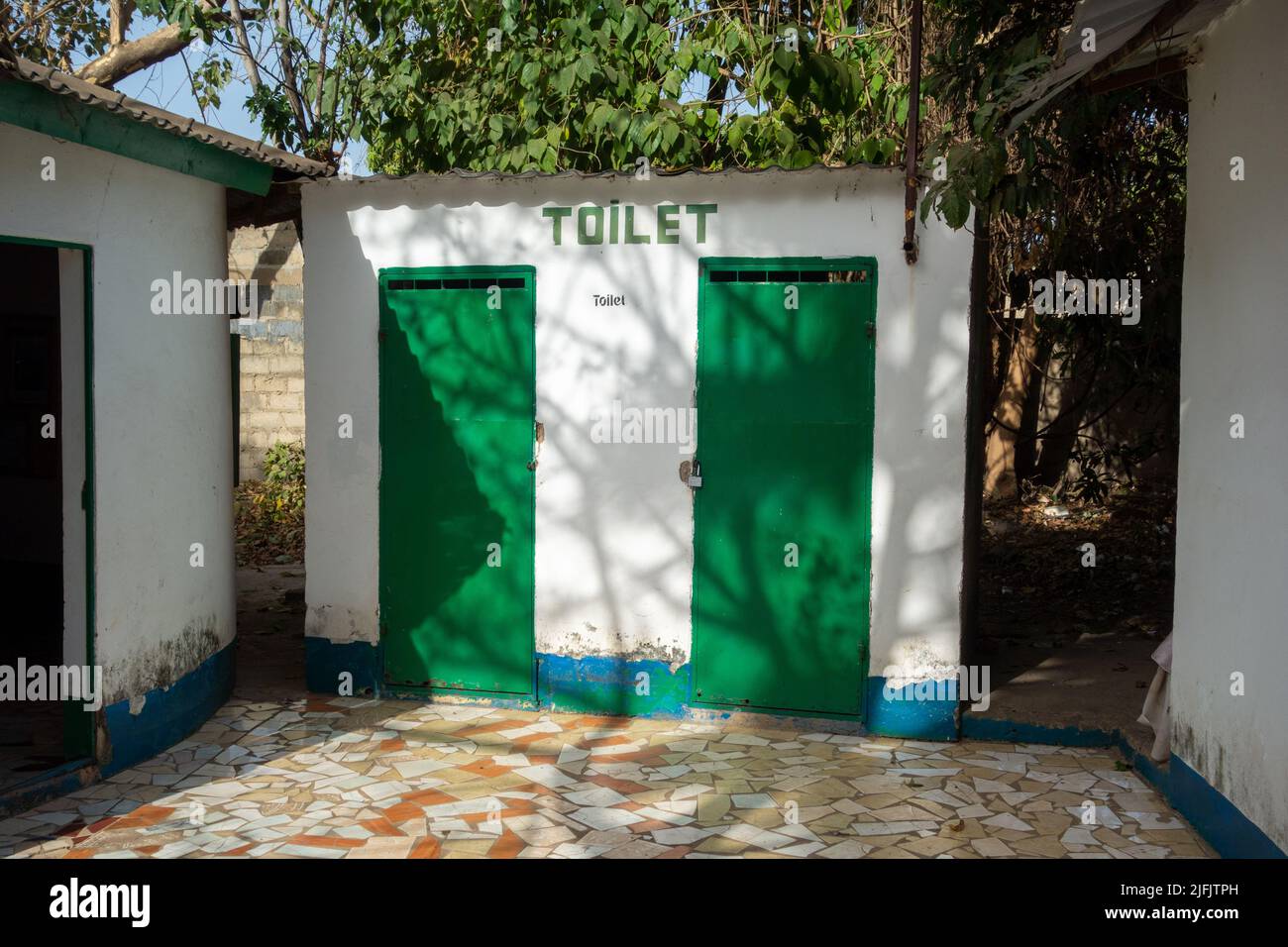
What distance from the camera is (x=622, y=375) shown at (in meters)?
6.70

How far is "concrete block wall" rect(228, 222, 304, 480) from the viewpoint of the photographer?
1279 cm

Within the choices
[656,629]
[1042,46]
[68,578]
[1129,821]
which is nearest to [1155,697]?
[1129,821]

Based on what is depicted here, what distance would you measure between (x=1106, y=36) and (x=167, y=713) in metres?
5.22

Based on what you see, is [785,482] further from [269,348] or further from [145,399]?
[269,348]

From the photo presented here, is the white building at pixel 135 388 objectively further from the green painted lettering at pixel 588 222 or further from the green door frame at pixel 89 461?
the green painted lettering at pixel 588 222

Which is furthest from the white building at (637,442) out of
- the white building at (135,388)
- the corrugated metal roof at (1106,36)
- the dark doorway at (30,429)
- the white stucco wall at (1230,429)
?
the dark doorway at (30,429)

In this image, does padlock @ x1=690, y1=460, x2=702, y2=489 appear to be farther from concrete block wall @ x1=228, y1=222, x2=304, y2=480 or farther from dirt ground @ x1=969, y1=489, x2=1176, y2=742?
concrete block wall @ x1=228, y1=222, x2=304, y2=480

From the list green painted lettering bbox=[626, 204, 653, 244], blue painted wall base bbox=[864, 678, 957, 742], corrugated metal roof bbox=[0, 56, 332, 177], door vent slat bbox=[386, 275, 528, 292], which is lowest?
blue painted wall base bbox=[864, 678, 957, 742]

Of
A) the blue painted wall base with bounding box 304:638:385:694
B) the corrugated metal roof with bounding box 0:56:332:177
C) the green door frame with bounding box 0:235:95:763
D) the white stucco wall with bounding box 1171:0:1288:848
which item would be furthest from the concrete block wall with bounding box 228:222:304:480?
the white stucco wall with bounding box 1171:0:1288:848

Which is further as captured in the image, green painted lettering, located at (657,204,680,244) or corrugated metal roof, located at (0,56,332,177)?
green painted lettering, located at (657,204,680,244)

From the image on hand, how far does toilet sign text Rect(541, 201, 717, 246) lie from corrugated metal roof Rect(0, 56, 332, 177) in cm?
139

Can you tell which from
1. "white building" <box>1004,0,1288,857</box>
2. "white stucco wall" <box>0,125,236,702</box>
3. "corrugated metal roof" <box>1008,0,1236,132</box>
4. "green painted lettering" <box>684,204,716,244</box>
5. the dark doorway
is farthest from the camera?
the dark doorway

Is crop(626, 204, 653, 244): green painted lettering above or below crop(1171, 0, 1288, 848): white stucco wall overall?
above

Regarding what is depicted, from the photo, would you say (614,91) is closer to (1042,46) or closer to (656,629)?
(1042,46)
